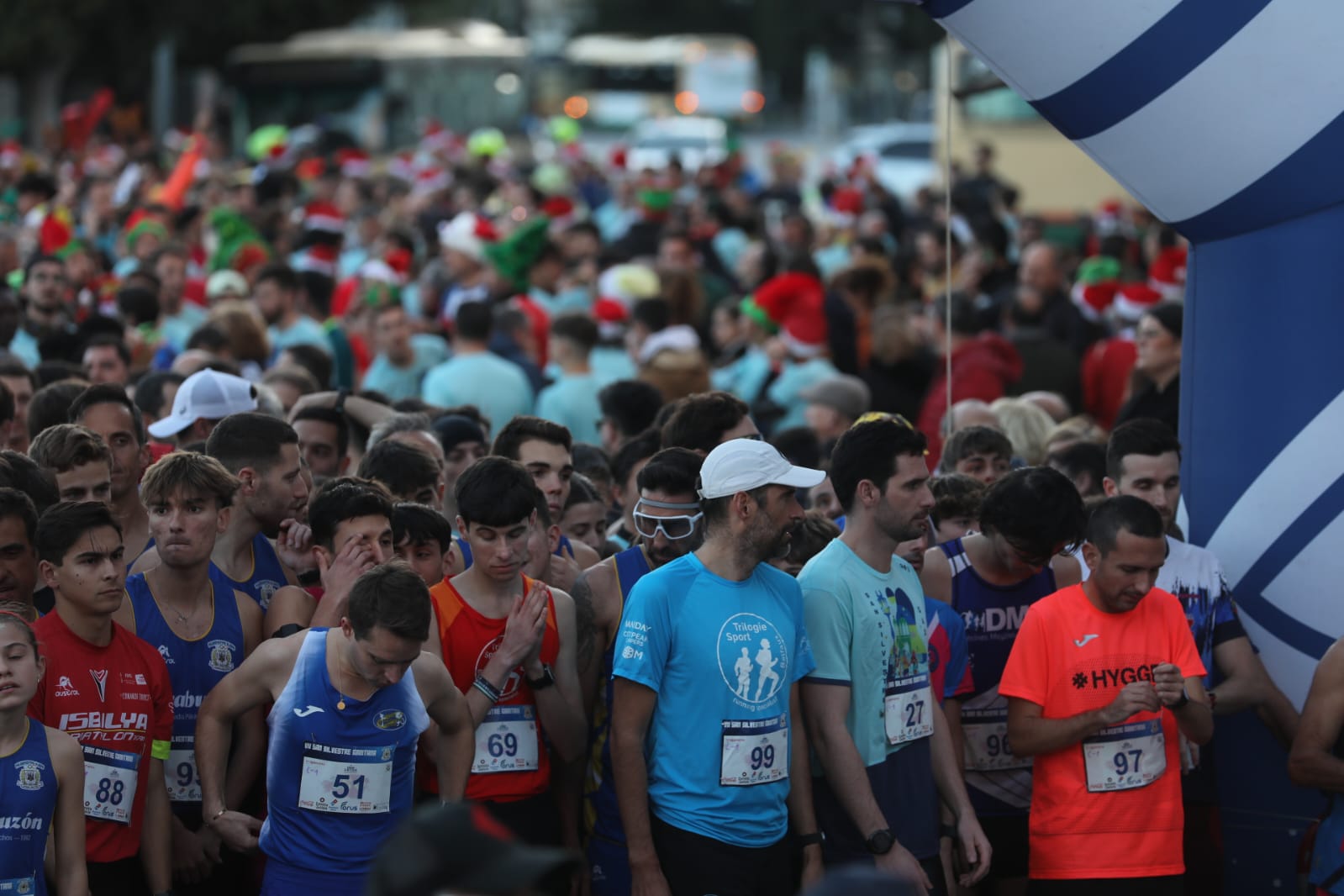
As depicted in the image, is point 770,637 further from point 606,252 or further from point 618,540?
point 606,252

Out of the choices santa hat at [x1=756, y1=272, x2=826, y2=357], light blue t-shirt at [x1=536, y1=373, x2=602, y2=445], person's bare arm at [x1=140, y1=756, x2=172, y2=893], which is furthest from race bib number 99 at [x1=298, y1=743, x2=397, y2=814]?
santa hat at [x1=756, y1=272, x2=826, y2=357]

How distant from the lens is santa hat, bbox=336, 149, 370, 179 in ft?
70.0

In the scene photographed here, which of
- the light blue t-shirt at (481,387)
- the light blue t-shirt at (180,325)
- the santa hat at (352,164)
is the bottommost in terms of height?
the light blue t-shirt at (481,387)

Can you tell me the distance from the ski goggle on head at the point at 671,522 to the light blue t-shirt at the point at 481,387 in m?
3.74

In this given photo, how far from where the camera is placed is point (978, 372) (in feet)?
30.5

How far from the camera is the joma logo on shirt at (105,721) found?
4234mm

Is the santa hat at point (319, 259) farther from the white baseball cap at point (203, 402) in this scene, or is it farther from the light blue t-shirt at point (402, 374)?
the white baseball cap at point (203, 402)

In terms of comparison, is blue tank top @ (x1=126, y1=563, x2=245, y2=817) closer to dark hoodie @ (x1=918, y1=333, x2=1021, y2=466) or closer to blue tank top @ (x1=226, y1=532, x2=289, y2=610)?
blue tank top @ (x1=226, y1=532, x2=289, y2=610)

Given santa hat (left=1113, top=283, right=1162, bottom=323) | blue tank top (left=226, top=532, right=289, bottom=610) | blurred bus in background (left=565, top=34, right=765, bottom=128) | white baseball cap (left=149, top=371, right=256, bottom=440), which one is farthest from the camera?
blurred bus in background (left=565, top=34, right=765, bottom=128)

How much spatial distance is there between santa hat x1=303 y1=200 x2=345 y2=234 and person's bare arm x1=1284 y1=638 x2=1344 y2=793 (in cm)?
1014

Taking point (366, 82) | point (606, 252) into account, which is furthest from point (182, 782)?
point (366, 82)

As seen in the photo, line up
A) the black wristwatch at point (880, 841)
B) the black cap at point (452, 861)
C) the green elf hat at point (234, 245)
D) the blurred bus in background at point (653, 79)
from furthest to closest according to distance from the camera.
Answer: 1. the blurred bus in background at point (653, 79)
2. the green elf hat at point (234, 245)
3. the black wristwatch at point (880, 841)
4. the black cap at point (452, 861)

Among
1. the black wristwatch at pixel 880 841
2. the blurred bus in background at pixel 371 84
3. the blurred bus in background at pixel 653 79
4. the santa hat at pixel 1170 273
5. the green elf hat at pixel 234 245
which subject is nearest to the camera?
the black wristwatch at pixel 880 841

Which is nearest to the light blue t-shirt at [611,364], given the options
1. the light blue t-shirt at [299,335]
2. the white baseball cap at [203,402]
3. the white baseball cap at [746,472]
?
the light blue t-shirt at [299,335]
